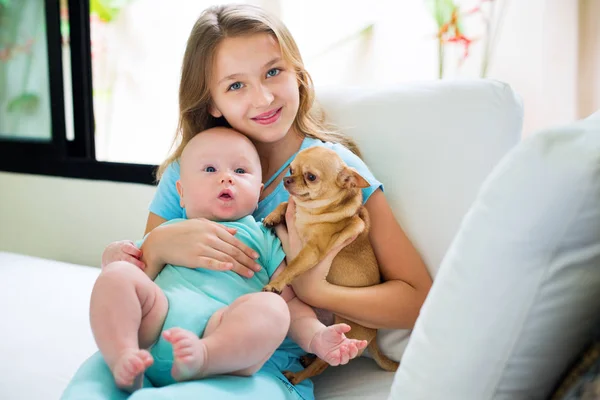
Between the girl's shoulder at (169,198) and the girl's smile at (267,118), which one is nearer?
the girl's smile at (267,118)

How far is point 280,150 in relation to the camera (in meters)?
1.46

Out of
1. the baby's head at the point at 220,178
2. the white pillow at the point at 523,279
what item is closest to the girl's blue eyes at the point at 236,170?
the baby's head at the point at 220,178

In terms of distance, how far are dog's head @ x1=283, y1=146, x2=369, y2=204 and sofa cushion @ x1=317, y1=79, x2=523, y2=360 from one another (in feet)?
0.69

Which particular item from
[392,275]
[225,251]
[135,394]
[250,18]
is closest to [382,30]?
[250,18]

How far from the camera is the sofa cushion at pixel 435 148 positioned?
130 centimetres

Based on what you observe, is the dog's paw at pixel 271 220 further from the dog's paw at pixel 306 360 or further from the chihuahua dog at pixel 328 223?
the dog's paw at pixel 306 360

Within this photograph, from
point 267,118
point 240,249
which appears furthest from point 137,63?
point 240,249

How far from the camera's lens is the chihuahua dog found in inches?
46.4

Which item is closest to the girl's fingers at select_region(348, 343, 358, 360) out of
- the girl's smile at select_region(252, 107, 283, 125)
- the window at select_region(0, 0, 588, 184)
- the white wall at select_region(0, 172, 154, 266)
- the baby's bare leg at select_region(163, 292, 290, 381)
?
the baby's bare leg at select_region(163, 292, 290, 381)

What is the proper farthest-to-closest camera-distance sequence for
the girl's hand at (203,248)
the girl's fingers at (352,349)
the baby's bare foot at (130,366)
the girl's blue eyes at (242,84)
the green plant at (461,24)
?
the green plant at (461,24)
the girl's blue eyes at (242,84)
the girl's hand at (203,248)
the girl's fingers at (352,349)
the baby's bare foot at (130,366)

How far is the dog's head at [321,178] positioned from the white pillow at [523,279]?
0.47 m

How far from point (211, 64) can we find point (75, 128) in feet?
4.54

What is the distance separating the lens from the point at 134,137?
2719mm

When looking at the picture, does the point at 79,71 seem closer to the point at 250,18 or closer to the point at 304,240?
the point at 250,18
